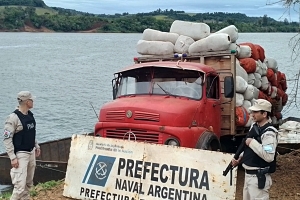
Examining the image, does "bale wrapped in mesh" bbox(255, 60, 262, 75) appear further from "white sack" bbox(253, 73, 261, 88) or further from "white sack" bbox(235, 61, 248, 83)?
"white sack" bbox(235, 61, 248, 83)

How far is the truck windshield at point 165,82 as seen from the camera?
9.67 meters

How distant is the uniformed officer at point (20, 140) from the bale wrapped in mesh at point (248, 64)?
5331 mm

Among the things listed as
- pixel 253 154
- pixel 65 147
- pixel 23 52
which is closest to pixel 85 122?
pixel 65 147

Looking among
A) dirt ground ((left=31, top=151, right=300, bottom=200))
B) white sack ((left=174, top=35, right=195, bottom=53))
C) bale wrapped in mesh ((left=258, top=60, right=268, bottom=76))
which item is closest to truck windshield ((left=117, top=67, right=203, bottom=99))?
white sack ((left=174, top=35, right=195, bottom=53))

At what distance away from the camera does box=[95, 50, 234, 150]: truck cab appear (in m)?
8.87

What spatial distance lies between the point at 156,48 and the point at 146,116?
3.40 m

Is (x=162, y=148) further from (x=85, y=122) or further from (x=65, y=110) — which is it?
(x=65, y=110)

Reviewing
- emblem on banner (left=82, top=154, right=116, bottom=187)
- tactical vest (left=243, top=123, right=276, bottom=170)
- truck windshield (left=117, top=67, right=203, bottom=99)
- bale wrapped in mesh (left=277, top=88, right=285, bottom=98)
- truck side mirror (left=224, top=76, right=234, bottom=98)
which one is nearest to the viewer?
tactical vest (left=243, top=123, right=276, bottom=170)

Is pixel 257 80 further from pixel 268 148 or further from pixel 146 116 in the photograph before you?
pixel 268 148

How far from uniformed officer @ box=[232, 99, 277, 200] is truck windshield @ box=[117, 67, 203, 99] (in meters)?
2.99

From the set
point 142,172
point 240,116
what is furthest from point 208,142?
point 240,116

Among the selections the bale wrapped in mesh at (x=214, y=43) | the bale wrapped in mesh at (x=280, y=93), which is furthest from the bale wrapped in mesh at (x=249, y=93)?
the bale wrapped in mesh at (x=280, y=93)

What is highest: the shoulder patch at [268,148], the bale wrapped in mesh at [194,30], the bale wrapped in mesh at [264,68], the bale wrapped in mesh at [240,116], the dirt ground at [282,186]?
the bale wrapped in mesh at [194,30]

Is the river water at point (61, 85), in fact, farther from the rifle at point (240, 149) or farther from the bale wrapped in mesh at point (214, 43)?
the rifle at point (240, 149)
